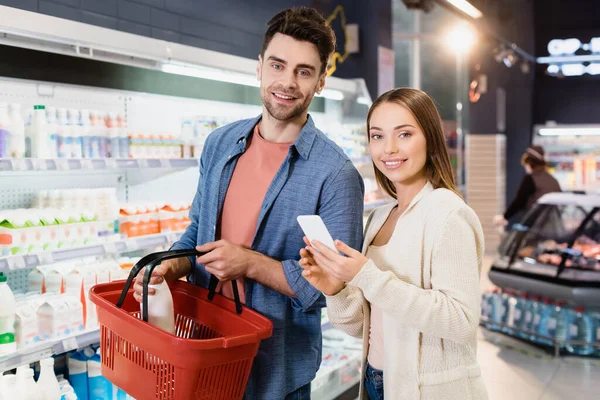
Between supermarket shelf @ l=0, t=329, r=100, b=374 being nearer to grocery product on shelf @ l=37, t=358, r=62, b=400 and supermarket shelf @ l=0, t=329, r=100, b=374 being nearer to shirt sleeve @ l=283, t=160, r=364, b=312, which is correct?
grocery product on shelf @ l=37, t=358, r=62, b=400

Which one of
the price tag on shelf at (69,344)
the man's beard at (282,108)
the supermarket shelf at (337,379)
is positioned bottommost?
the supermarket shelf at (337,379)

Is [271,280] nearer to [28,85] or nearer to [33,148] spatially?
[33,148]

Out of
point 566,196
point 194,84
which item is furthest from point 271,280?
point 566,196

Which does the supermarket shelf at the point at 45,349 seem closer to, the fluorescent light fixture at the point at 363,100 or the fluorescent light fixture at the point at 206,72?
the fluorescent light fixture at the point at 206,72

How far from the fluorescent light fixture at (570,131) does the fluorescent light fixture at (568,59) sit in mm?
1456

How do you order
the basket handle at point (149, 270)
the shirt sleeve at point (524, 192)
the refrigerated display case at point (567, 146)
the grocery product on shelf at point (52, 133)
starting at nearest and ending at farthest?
1. the basket handle at point (149, 270)
2. the grocery product on shelf at point (52, 133)
3. the shirt sleeve at point (524, 192)
4. the refrigerated display case at point (567, 146)

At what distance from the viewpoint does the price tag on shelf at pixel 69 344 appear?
3.16 metres

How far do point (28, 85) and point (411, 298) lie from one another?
2.69 meters

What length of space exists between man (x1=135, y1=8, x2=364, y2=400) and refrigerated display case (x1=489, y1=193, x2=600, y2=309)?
182 inches

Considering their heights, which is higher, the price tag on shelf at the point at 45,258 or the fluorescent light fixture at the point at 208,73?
the fluorescent light fixture at the point at 208,73

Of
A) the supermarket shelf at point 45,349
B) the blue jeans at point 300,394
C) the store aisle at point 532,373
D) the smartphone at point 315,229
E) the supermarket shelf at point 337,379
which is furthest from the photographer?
the store aisle at point 532,373

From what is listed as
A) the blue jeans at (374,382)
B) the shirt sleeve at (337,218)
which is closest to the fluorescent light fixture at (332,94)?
the shirt sleeve at (337,218)

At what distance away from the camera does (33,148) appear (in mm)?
3244

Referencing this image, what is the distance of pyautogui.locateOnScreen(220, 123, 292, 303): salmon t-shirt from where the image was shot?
2264 mm
